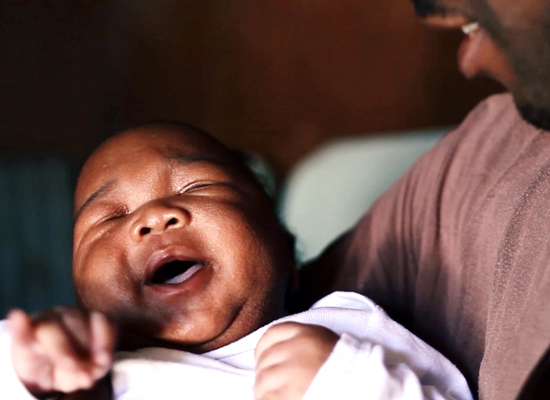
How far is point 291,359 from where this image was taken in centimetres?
64

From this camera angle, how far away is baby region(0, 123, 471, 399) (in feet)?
1.93

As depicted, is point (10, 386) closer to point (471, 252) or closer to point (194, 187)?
point (194, 187)

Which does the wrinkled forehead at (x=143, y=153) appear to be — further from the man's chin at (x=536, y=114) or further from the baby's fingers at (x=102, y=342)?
the man's chin at (x=536, y=114)

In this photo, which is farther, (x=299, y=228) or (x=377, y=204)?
(x=299, y=228)

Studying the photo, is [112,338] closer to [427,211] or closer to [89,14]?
[427,211]

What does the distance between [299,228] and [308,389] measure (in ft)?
3.72

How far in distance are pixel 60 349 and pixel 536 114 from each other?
59 centimetres

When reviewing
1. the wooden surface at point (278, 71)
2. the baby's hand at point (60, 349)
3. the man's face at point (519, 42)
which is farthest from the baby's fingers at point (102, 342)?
the wooden surface at point (278, 71)

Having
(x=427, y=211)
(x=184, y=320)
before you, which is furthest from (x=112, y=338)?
(x=427, y=211)

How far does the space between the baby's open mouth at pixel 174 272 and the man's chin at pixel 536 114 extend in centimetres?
45

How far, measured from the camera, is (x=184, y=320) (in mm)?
770

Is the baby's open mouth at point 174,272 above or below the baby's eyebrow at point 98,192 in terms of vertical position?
below

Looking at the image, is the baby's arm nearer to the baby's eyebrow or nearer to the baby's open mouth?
the baby's open mouth

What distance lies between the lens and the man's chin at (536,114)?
0.72 meters
